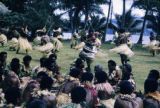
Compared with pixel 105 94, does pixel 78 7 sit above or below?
below

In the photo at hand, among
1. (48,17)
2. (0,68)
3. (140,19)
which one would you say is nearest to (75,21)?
(140,19)

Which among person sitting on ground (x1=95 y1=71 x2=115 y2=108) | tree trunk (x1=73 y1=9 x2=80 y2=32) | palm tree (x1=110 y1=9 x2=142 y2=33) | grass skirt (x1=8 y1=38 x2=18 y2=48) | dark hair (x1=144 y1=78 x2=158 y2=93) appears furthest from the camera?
palm tree (x1=110 y1=9 x2=142 y2=33)

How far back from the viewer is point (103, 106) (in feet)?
33.6

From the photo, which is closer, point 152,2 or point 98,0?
A: point 152,2

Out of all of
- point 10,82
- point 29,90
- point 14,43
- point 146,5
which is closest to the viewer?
point 29,90

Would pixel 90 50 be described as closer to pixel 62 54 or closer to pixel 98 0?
pixel 62 54

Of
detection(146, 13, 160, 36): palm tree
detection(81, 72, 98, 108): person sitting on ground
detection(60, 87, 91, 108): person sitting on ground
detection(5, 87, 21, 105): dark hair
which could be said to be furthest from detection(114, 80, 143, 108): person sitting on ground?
detection(146, 13, 160, 36): palm tree

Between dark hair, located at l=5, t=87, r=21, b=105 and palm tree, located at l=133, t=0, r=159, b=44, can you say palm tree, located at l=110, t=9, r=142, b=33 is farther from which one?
dark hair, located at l=5, t=87, r=21, b=105

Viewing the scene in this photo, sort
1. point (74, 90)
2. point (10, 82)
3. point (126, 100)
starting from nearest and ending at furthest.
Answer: point (74, 90) < point (126, 100) < point (10, 82)

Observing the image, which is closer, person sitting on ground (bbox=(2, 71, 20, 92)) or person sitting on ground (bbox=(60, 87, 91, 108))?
person sitting on ground (bbox=(60, 87, 91, 108))

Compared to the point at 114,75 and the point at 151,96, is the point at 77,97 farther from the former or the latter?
the point at 114,75

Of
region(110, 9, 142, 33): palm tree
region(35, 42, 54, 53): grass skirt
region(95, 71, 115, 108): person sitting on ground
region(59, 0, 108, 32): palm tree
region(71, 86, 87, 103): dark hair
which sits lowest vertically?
region(110, 9, 142, 33): palm tree

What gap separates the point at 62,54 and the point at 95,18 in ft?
92.5

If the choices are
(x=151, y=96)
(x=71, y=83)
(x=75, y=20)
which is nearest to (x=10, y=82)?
(x=71, y=83)
